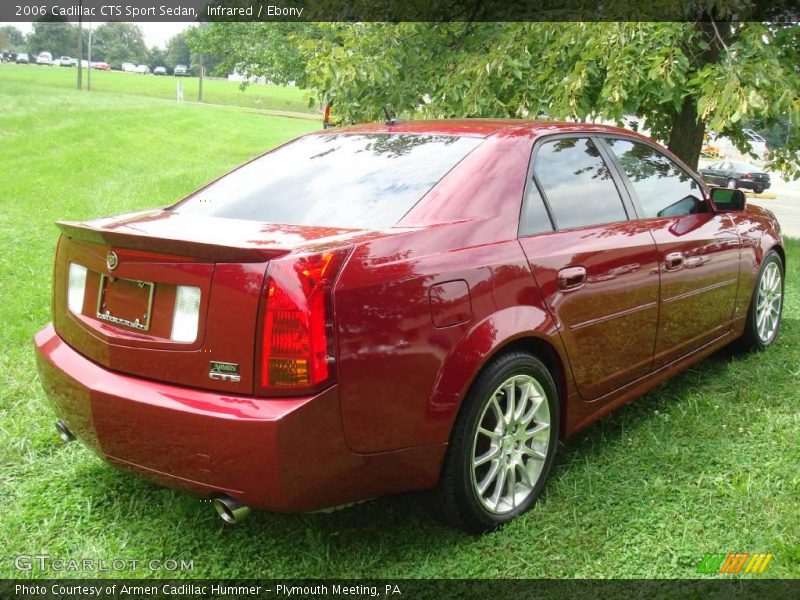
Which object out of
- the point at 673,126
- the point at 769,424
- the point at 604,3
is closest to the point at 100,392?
the point at 769,424

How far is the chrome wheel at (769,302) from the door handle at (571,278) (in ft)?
7.78

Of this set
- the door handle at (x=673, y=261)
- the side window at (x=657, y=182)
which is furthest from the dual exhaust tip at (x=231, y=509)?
the side window at (x=657, y=182)

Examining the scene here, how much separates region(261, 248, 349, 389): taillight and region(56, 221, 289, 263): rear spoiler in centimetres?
7

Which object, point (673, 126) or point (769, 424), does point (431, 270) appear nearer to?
point (769, 424)

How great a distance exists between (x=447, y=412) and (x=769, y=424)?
221cm

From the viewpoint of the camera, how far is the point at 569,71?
835cm

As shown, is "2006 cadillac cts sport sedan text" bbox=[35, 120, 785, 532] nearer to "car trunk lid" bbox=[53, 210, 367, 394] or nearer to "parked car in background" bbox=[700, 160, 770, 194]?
"car trunk lid" bbox=[53, 210, 367, 394]

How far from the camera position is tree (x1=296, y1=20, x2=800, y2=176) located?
7410 millimetres

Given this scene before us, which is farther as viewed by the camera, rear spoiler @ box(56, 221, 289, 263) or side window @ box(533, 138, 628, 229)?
side window @ box(533, 138, 628, 229)

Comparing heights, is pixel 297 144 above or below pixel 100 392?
above

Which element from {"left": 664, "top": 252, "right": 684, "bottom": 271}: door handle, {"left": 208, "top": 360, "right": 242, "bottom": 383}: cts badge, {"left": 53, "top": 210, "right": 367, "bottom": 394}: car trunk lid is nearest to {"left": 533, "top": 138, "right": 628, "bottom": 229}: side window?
{"left": 664, "top": 252, "right": 684, "bottom": 271}: door handle

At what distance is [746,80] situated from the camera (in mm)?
7309

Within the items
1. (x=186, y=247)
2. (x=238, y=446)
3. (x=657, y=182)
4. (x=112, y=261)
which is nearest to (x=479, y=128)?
(x=657, y=182)

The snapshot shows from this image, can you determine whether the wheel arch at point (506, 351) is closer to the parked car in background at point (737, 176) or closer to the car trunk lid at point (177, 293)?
the car trunk lid at point (177, 293)
